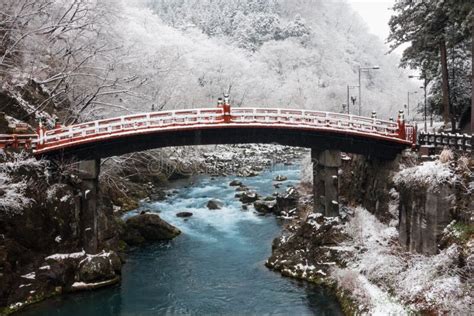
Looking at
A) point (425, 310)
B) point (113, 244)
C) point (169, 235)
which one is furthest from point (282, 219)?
point (425, 310)

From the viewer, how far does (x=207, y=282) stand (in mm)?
27750

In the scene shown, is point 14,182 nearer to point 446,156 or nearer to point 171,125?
point 171,125

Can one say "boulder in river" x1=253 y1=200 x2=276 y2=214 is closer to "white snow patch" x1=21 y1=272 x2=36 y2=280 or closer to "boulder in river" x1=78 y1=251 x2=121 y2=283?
"boulder in river" x1=78 y1=251 x2=121 y2=283

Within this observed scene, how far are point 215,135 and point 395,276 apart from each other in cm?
1342

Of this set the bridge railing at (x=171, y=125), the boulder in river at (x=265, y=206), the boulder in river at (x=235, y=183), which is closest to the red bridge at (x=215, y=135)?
the bridge railing at (x=171, y=125)

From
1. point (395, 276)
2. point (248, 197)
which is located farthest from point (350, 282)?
point (248, 197)

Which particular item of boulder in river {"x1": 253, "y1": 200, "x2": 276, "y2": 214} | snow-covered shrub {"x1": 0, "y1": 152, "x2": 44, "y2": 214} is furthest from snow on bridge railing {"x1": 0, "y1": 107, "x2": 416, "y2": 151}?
boulder in river {"x1": 253, "y1": 200, "x2": 276, "y2": 214}

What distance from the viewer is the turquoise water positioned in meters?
24.5

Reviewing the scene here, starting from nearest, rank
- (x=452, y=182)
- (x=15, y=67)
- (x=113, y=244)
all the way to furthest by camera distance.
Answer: (x=452, y=182)
(x=113, y=244)
(x=15, y=67)

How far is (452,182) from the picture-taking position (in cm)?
2219

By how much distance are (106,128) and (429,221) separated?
61.7 feet

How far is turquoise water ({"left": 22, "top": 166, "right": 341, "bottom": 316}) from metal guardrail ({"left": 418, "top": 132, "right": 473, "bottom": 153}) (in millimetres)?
10083

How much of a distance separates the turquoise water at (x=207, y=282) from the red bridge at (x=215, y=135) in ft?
24.8

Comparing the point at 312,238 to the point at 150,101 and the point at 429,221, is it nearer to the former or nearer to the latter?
the point at 429,221
